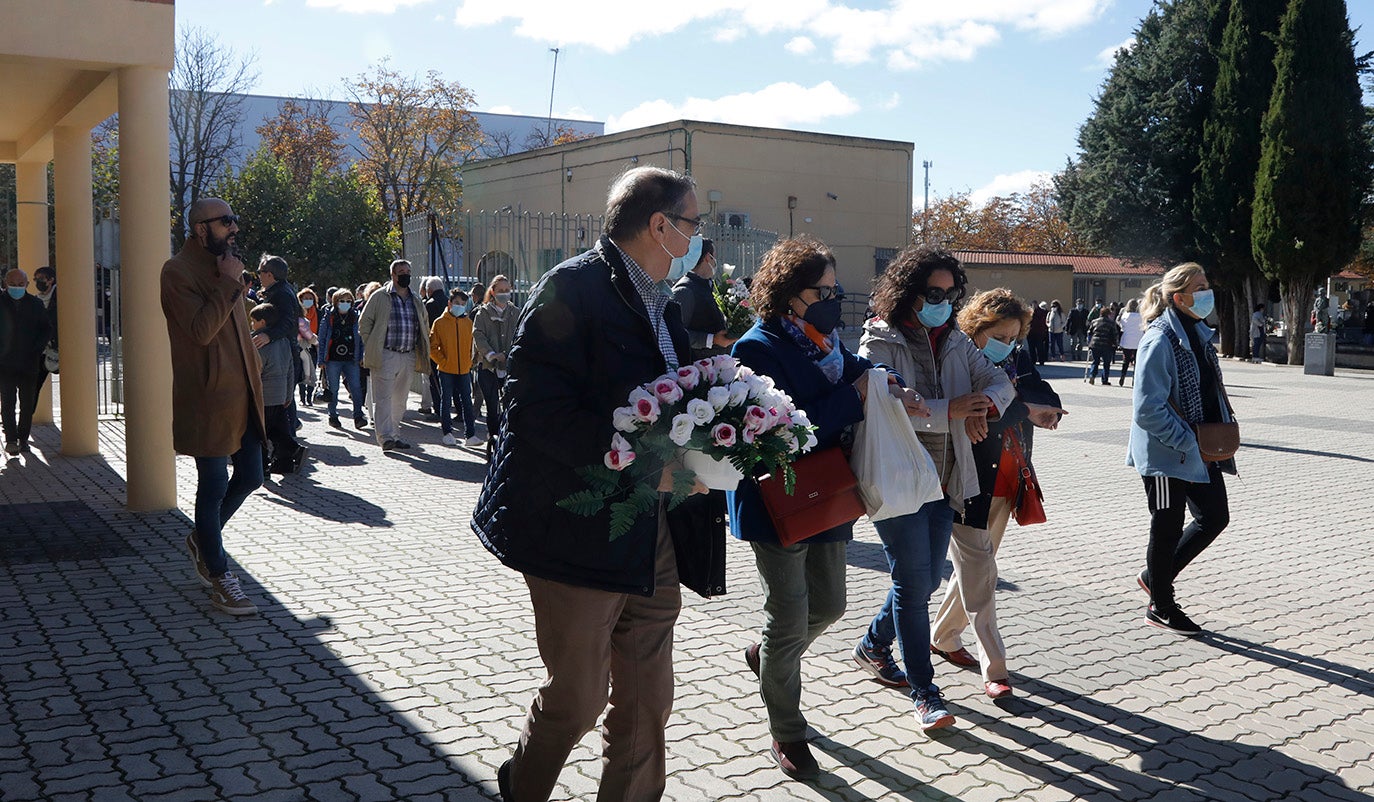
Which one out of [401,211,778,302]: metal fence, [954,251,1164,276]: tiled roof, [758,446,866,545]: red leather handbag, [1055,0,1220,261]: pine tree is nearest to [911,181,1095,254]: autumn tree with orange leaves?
[954,251,1164,276]: tiled roof

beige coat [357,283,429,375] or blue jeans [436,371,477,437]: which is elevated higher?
beige coat [357,283,429,375]

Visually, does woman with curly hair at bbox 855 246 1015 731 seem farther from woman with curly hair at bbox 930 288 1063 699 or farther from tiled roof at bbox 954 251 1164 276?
tiled roof at bbox 954 251 1164 276

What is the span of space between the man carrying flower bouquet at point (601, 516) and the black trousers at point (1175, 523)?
143 inches

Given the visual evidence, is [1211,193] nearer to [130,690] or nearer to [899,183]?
[899,183]

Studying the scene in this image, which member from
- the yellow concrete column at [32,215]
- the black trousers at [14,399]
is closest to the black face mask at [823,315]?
the black trousers at [14,399]

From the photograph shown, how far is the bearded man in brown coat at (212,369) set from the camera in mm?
5883

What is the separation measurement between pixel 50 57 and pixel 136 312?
6.21 ft

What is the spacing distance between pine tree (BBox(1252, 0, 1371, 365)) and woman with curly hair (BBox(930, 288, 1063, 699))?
3095 cm

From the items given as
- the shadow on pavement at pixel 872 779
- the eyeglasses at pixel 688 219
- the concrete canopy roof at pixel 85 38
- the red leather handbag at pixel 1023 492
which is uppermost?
the concrete canopy roof at pixel 85 38

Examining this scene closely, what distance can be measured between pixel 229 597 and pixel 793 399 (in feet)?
11.2

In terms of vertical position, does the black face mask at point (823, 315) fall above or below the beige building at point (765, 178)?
below

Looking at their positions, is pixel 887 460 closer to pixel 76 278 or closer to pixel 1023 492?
pixel 1023 492

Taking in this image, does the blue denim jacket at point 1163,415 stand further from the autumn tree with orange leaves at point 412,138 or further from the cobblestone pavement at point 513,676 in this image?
the autumn tree with orange leaves at point 412,138

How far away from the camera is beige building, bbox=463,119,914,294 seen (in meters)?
32.5
